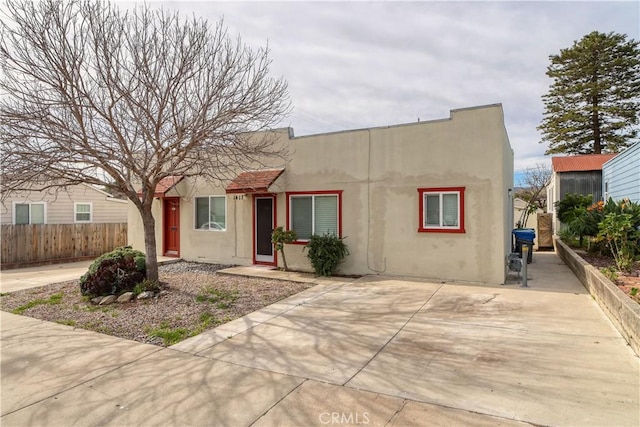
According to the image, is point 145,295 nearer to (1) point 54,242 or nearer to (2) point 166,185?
(2) point 166,185

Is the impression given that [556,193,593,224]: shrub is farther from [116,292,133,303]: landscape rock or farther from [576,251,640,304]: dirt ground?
[116,292,133,303]: landscape rock

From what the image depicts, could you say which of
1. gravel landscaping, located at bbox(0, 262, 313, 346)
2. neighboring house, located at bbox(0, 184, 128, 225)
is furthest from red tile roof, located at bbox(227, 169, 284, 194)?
neighboring house, located at bbox(0, 184, 128, 225)

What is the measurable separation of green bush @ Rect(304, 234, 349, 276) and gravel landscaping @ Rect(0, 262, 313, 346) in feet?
3.77

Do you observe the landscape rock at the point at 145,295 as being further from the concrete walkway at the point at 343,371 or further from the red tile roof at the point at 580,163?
the red tile roof at the point at 580,163

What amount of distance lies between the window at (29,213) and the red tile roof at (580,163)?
26.9 metres

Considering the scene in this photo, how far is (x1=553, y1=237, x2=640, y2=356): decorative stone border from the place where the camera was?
474cm

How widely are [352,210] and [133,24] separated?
22.1 ft

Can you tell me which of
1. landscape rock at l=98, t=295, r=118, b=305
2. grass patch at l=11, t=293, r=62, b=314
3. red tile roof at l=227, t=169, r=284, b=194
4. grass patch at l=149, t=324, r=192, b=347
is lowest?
grass patch at l=11, t=293, r=62, b=314

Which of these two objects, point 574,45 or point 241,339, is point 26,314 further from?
point 574,45

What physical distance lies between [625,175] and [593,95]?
21.0m

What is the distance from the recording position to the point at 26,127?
6883 mm

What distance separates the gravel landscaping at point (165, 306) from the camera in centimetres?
606

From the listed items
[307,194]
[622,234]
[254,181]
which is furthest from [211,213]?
[622,234]

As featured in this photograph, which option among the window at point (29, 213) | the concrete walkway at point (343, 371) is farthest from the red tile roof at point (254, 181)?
the window at point (29, 213)
